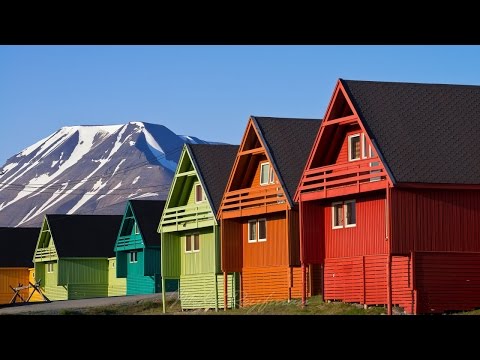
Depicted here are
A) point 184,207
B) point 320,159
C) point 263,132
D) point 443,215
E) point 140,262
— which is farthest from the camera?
point 140,262

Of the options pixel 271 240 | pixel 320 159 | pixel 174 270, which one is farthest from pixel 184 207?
pixel 320 159

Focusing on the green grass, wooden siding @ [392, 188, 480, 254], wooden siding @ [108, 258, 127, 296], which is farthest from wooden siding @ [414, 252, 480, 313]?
wooden siding @ [108, 258, 127, 296]

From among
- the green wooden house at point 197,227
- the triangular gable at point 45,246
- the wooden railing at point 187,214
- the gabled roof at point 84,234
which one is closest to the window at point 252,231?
the green wooden house at point 197,227

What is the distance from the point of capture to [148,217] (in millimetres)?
70062

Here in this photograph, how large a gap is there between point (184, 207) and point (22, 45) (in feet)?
155

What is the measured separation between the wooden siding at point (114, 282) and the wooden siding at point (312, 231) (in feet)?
122

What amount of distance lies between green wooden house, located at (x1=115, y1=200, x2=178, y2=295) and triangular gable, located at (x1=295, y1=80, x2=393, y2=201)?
2901cm

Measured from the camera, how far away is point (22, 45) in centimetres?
693

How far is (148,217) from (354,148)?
33.3 metres

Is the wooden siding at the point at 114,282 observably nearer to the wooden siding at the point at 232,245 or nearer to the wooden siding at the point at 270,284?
the wooden siding at the point at 232,245

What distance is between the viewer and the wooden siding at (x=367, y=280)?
3528cm

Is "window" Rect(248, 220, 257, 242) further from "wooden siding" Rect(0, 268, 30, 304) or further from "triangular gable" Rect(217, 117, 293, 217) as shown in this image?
"wooden siding" Rect(0, 268, 30, 304)

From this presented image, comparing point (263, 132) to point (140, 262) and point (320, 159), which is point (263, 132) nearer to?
point (320, 159)
